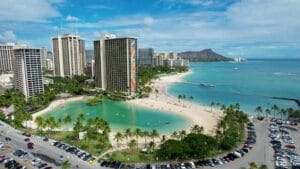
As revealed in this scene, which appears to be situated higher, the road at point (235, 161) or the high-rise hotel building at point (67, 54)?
the high-rise hotel building at point (67, 54)

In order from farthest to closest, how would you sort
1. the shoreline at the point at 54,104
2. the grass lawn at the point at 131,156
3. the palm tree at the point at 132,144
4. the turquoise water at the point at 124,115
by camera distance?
1. the shoreline at the point at 54,104
2. the turquoise water at the point at 124,115
3. the palm tree at the point at 132,144
4. the grass lawn at the point at 131,156

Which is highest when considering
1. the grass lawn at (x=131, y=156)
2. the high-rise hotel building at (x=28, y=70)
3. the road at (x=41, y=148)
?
the high-rise hotel building at (x=28, y=70)

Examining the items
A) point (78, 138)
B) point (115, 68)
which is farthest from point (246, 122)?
point (115, 68)

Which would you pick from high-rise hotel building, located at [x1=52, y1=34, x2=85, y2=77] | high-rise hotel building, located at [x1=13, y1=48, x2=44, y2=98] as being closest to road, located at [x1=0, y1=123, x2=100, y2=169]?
high-rise hotel building, located at [x1=13, y1=48, x2=44, y2=98]

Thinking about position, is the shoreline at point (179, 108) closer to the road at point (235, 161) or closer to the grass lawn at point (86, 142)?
the road at point (235, 161)

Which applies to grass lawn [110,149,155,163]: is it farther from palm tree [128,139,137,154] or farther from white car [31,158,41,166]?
white car [31,158,41,166]

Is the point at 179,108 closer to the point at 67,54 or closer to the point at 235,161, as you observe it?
the point at 235,161

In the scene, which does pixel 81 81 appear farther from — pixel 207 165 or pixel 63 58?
pixel 207 165

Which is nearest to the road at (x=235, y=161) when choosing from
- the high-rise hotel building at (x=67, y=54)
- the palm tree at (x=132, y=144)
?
the palm tree at (x=132, y=144)
